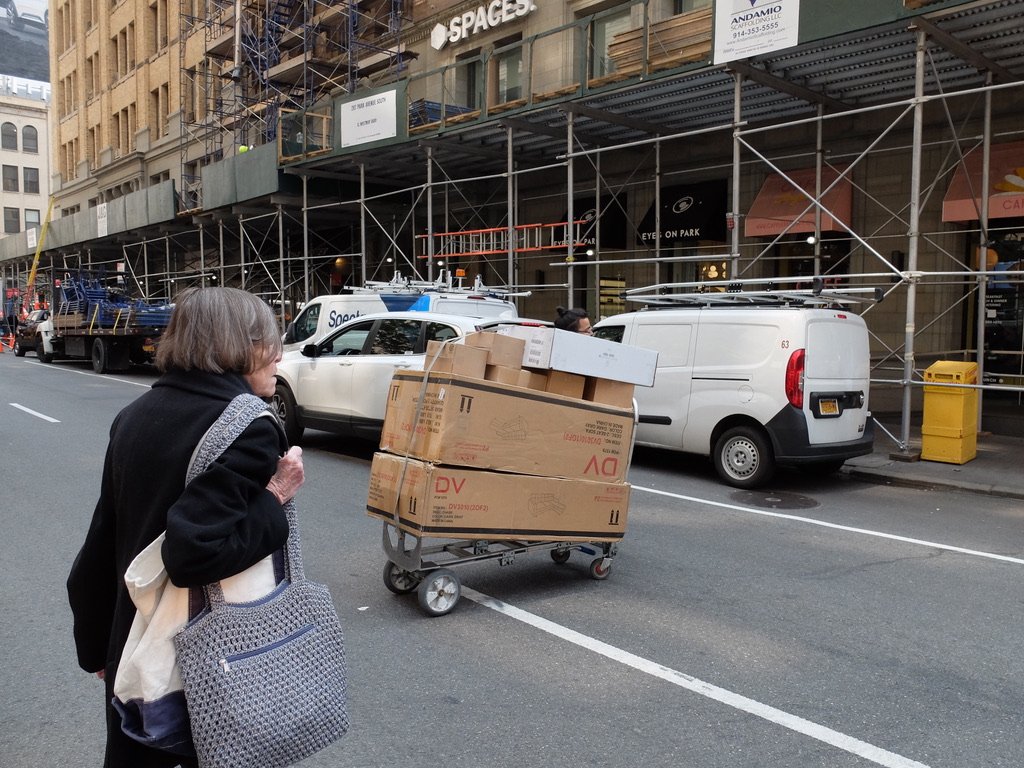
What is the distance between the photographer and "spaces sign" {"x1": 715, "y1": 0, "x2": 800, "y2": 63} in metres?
11.2

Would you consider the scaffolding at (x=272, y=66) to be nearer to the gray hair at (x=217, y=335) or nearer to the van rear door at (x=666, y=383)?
the van rear door at (x=666, y=383)

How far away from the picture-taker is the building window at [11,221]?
74.6m

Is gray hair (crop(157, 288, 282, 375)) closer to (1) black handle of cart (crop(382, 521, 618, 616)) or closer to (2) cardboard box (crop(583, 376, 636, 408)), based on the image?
(1) black handle of cart (crop(382, 521, 618, 616))

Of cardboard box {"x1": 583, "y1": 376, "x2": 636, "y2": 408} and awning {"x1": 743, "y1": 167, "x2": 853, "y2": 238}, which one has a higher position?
awning {"x1": 743, "y1": 167, "x2": 853, "y2": 238}

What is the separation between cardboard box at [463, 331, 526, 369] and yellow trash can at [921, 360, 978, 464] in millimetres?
7055

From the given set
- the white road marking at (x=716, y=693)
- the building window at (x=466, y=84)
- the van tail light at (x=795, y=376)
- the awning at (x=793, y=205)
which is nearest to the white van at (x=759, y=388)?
the van tail light at (x=795, y=376)

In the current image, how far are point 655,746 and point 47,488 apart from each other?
7.03 meters

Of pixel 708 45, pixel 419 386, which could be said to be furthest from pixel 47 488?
pixel 708 45

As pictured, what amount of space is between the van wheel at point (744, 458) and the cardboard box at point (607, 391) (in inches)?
147

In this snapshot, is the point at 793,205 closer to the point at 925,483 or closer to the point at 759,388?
the point at 925,483

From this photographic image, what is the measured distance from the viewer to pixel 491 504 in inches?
198

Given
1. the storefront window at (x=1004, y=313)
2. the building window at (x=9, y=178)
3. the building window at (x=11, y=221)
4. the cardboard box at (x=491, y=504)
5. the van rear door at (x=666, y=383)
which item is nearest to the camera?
the cardboard box at (x=491, y=504)

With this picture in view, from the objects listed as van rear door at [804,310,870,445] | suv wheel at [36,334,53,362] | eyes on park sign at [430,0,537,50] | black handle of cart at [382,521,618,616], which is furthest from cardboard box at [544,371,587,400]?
suv wheel at [36,334,53,362]

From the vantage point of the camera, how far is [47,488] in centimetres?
830
